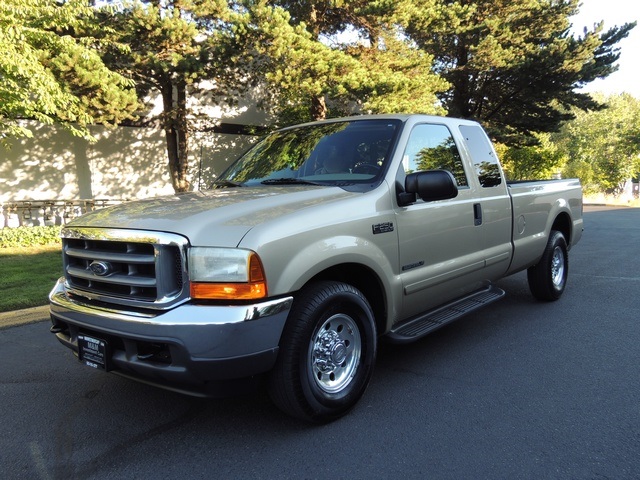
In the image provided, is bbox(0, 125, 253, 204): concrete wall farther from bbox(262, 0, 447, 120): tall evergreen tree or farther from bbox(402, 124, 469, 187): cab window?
bbox(402, 124, 469, 187): cab window

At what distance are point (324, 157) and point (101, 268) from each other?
1874 millimetres

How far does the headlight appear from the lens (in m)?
2.62

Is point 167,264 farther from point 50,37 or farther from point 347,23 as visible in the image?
point 347,23

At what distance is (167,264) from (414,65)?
14.4 meters

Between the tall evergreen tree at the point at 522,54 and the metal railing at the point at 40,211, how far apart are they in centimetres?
1246

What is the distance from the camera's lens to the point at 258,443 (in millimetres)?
2934

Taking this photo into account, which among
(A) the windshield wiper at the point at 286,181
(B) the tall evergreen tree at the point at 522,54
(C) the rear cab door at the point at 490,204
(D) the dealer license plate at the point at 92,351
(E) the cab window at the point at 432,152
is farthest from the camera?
(B) the tall evergreen tree at the point at 522,54

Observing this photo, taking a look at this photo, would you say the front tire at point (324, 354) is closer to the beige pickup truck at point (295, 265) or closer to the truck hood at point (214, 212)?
the beige pickup truck at point (295, 265)

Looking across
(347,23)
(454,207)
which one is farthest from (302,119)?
(454,207)

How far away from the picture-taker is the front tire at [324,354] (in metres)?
2.83

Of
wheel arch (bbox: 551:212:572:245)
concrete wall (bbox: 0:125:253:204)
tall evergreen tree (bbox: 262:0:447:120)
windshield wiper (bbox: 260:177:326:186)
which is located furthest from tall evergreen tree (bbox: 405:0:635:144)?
windshield wiper (bbox: 260:177:326:186)

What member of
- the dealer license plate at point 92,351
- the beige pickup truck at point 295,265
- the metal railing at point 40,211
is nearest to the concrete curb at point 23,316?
the beige pickup truck at point 295,265

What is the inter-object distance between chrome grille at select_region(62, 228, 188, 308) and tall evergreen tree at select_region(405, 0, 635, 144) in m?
16.8

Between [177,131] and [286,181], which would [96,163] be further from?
[286,181]
